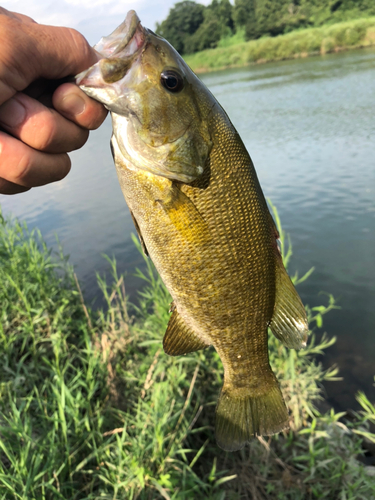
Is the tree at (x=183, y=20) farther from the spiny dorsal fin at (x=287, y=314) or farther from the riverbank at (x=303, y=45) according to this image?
the spiny dorsal fin at (x=287, y=314)

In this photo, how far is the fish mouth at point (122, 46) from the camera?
1.49 meters

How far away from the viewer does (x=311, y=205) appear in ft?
30.3

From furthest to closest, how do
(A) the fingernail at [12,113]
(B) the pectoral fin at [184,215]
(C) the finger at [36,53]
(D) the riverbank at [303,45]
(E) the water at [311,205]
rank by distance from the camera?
1. (D) the riverbank at [303,45]
2. (E) the water at [311,205]
3. (B) the pectoral fin at [184,215]
4. (A) the fingernail at [12,113]
5. (C) the finger at [36,53]

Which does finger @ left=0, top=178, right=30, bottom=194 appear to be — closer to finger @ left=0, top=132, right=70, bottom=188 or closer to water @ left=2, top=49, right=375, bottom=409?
finger @ left=0, top=132, right=70, bottom=188

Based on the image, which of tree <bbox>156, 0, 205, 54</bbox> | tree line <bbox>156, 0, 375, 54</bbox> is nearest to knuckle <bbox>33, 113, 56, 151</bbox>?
tree line <bbox>156, 0, 375, 54</bbox>

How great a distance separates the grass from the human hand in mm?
1886

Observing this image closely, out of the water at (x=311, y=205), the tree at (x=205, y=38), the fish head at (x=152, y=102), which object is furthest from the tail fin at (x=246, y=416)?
the tree at (x=205, y=38)

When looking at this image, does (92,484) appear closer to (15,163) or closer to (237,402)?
(237,402)

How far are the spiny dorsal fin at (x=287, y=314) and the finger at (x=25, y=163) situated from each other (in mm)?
1217

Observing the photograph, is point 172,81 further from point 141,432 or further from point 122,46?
point 141,432

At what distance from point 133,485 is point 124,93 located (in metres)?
2.60

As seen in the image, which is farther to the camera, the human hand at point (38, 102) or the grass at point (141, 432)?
the grass at point (141, 432)

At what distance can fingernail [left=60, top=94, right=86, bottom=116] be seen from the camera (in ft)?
5.07

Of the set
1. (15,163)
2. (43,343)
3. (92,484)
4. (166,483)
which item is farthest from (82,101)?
(43,343)
